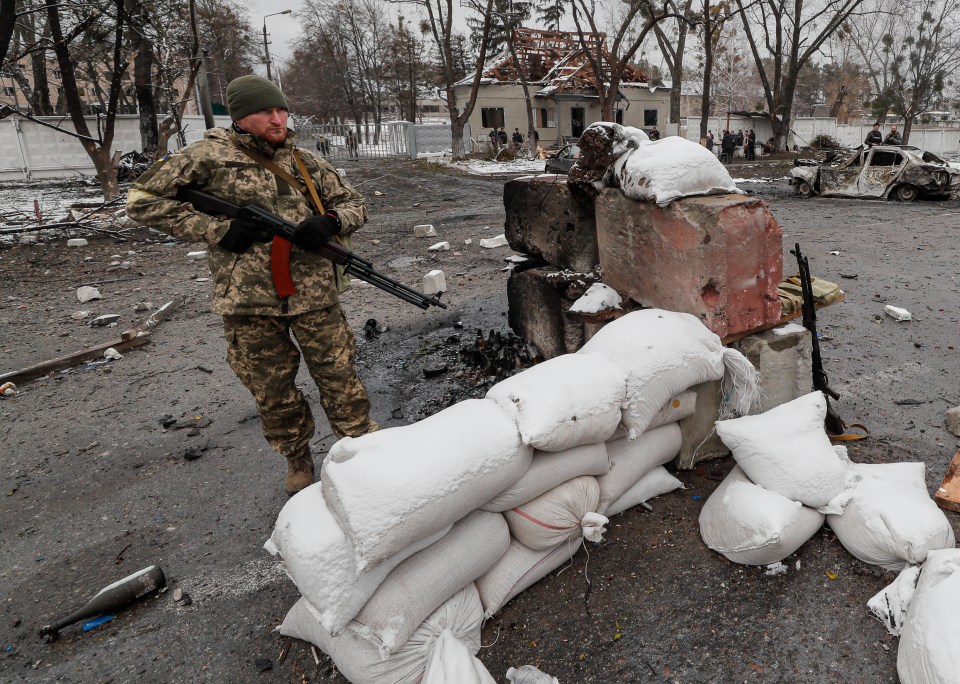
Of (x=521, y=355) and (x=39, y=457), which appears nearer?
(x=39, y=457)

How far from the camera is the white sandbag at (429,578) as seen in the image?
1479 mm

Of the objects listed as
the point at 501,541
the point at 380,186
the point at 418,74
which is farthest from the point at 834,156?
the point at 418,74

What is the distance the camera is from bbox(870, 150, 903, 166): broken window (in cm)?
1071

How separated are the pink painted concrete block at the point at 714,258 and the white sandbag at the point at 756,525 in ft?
2.29

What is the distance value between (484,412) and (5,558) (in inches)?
76.1

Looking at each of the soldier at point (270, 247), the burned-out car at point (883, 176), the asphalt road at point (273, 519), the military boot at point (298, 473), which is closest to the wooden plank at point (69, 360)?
the asphalt road at point (273, 519)

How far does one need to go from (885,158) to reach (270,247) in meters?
12.4

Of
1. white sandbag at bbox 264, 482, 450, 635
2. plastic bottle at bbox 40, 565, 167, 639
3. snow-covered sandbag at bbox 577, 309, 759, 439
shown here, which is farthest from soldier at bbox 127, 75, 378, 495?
snow-covered sandbag at bbox 577, 309, 759, 439

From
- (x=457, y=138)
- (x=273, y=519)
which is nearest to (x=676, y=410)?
(x=273, y=519)

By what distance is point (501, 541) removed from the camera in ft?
5.69

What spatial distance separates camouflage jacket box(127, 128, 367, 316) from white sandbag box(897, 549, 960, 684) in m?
2.05

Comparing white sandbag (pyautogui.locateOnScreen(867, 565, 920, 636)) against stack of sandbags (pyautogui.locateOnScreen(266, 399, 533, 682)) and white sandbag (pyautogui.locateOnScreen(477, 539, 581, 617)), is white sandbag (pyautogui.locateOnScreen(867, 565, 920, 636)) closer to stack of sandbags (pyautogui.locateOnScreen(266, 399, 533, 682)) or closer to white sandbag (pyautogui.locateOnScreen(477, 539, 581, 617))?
white sandbag (pyautogui.locateOnScreen(477, 539, 581, 617))

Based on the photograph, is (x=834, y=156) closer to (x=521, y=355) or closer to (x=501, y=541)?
(x=521, y=355)

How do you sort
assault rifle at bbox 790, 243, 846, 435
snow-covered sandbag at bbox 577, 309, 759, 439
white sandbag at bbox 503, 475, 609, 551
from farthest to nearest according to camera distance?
assault rifle at bbox 790, 243, 846, 435 < snow-covered sandbag at bbox 577, 309, 759, 439 < white sandbag at bbox 503, 475, 609, 551
